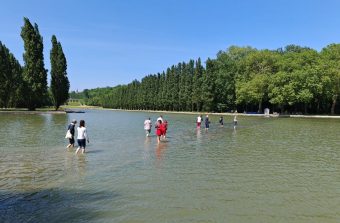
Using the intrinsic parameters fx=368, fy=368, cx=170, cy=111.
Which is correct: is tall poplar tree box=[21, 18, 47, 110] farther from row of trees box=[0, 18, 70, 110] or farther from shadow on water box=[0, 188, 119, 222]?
shadow on water box=[0, 188, 119, 222]

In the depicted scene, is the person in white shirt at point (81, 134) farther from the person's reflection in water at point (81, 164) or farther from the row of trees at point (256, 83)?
the row of trees at point (256, 83)

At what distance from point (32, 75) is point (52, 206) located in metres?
67.2

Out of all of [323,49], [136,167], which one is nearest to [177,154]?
[136,167]

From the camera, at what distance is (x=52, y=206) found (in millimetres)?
9586

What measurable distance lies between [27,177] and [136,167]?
14.2 ft

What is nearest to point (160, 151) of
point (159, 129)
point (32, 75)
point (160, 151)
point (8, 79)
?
point (160, 151)

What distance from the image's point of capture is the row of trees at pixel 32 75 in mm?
71750

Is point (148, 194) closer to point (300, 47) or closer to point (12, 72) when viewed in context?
point (12, 72)

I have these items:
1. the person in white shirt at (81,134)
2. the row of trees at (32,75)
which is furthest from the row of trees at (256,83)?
the person in white shirt at (81,134)

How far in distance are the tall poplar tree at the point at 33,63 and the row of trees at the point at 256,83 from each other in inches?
1624

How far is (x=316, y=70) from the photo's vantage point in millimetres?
79188

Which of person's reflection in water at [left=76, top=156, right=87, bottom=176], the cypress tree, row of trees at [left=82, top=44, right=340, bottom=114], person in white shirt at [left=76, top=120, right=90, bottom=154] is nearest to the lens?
person's reflection in water at [left=76, top=156, right=87, bottom=176]

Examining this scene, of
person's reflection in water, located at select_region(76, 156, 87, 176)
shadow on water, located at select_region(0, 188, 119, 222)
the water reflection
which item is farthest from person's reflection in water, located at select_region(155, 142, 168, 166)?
shadow on water, located at select_region(0, 188, 119, 222)

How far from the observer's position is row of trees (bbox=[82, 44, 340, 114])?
79.4 m
